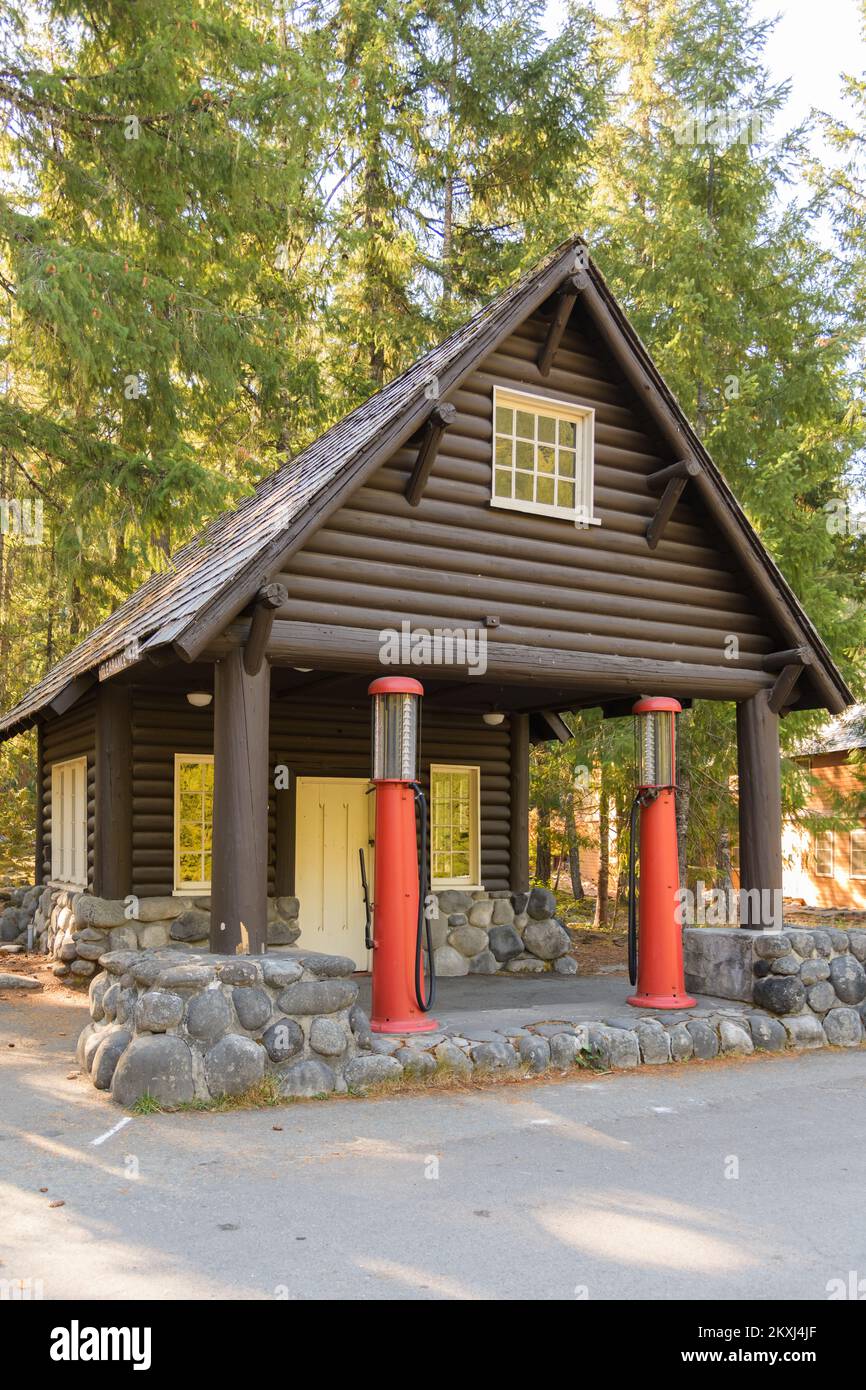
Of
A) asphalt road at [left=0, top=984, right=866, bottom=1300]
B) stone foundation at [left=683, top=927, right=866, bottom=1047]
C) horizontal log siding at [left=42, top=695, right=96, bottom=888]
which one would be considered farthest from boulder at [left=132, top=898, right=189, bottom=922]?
stone foundation at [left=683, top=927, right=866, bottom=1047]

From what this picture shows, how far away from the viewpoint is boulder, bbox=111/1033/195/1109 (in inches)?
287

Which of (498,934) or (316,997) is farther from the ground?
(316,997)

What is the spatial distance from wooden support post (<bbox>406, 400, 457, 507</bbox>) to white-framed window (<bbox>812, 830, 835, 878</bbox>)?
20.5 meters

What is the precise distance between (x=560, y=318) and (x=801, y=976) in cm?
636

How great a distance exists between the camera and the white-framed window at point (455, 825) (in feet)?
47.2

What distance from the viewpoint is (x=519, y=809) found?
14875 mm

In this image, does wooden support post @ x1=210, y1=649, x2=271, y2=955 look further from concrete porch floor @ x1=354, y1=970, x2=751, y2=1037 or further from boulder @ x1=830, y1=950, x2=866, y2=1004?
boulder @ x1=830, y1=950, x2=866, y2=1004

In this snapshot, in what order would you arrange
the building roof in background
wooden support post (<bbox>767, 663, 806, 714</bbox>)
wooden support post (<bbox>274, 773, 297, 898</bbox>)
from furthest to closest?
the building roof in background, wooden support post (<bbox>274, 773, 297, 898</bbox>), wooden support post (<bbox>767, 663, 806, 714</bbox>)

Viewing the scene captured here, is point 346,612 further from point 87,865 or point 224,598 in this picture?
point 87,865

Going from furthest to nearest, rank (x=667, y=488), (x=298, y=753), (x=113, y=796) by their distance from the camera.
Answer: (x=298, y=753)
(x=113, y=796)
(x=667, y=488)

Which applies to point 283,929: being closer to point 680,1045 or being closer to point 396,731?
point 396,731

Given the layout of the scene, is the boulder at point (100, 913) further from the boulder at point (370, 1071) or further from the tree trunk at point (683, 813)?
the tree trunk at point (683, 813)

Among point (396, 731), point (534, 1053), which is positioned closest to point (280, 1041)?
point (534, 1053)

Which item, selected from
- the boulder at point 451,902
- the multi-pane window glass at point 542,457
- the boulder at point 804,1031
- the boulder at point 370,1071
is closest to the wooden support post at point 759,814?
the boulder at point 804,1031
